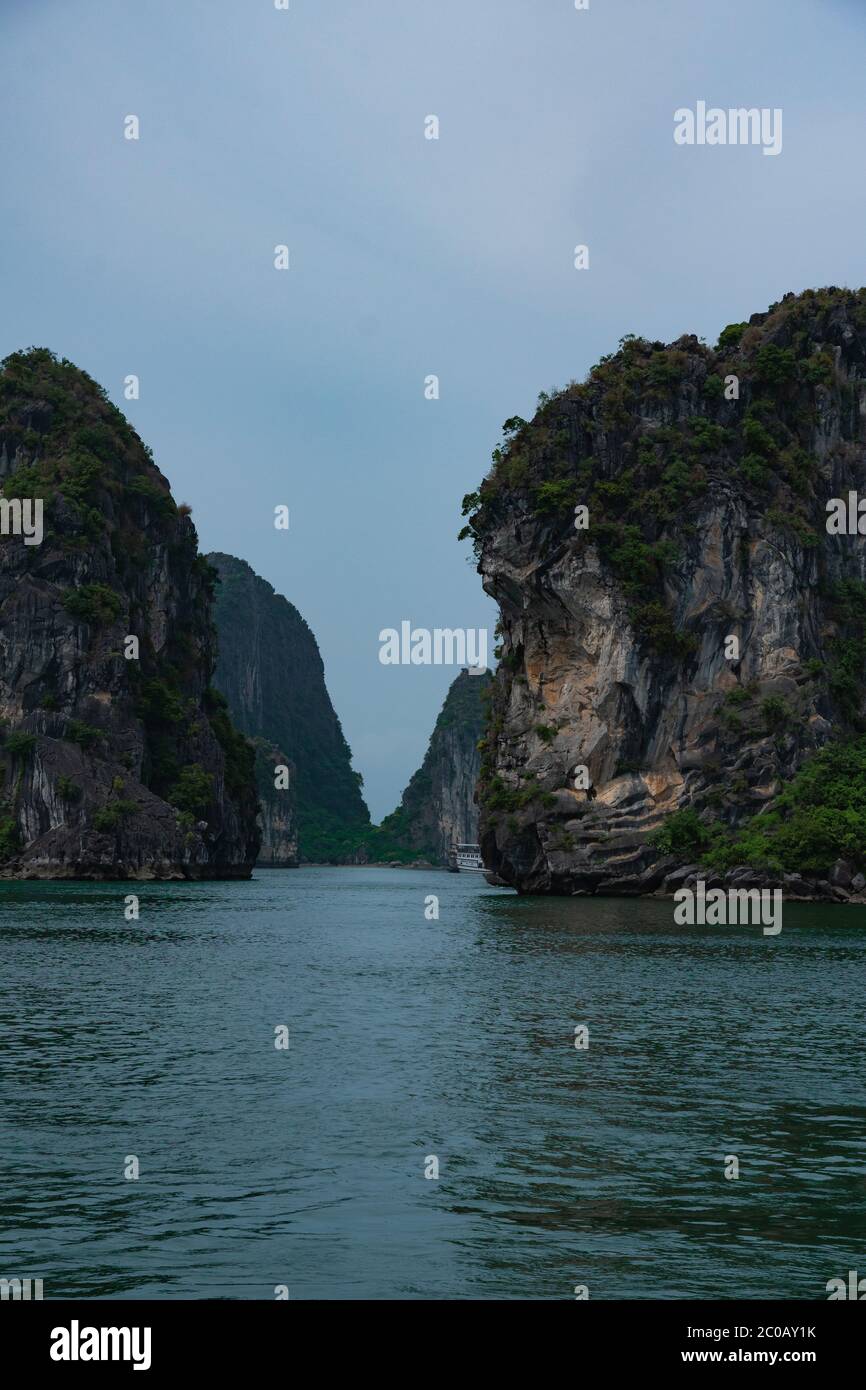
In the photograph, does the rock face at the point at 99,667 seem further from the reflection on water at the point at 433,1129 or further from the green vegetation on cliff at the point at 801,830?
the reflection on water at the point at 433,1129

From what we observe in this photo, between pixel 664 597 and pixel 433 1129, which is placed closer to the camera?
pixel 433 1129

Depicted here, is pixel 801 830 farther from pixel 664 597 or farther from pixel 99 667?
pixel 99 667

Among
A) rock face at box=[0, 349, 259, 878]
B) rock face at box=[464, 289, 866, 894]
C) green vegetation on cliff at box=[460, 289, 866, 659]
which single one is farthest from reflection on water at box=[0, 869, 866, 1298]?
rock face at box=[0, 349, 259, 878]

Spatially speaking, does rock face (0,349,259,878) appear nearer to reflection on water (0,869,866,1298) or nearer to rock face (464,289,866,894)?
rock face (464,289,866,894)

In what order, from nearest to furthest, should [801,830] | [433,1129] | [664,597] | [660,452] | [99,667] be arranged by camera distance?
[433,1129]
[801,830]
[664,597]
[660,452]
[99,667]

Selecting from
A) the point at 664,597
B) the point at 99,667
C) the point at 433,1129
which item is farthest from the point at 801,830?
the point at 433,1129
